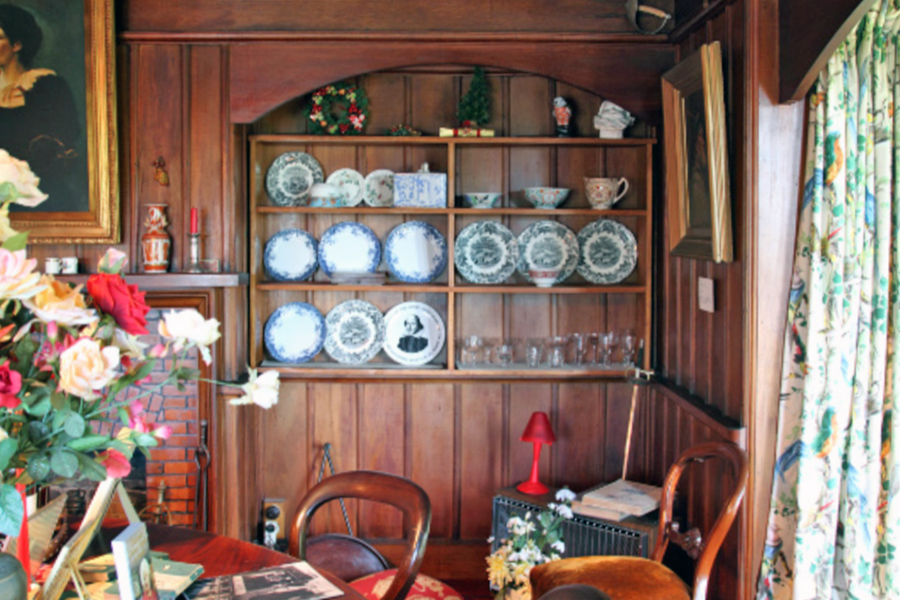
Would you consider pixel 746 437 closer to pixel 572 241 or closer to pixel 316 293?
pixel 572 241

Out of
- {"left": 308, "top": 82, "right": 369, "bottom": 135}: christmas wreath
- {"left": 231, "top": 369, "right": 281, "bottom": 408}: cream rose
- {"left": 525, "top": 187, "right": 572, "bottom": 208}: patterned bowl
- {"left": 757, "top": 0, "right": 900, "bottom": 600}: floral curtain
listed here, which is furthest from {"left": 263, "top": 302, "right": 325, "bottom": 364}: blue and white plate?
{"left": 231, "top": 369, "right": 281, "bottom": 408}: cream rose

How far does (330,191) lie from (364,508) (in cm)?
141

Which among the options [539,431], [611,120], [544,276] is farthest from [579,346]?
[611,120]

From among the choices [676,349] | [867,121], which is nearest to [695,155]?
[867,121]

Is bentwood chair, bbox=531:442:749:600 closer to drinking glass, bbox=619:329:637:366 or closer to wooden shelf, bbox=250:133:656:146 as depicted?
drinking glass, bbox=619:329:637:366

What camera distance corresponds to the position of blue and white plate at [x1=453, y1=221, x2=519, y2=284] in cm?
350

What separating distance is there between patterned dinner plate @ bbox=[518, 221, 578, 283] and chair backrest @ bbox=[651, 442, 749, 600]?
1273 millimetres

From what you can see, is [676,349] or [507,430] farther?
[507,430]

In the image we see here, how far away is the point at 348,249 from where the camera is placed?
11.5 ft

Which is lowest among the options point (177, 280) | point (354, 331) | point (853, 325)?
point (354, 331)

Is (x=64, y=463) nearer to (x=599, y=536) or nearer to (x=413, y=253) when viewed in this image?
(x=599, y=536)

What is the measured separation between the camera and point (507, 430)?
349cm

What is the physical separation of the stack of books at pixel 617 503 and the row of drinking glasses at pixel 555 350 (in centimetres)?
61

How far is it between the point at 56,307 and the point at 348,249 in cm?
239
